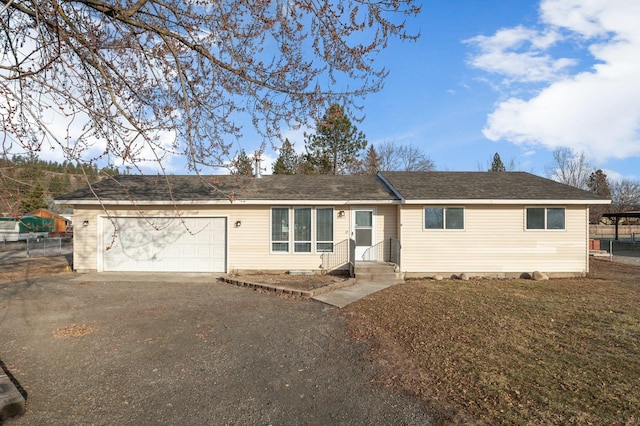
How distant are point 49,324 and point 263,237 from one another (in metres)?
6.68

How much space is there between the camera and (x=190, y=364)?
485cm

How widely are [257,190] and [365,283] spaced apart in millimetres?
5262

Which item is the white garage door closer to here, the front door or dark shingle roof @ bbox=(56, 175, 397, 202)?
dark shingle roof @ bbox=(56, 175, 397, 202)

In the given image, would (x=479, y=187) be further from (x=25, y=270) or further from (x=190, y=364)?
(x=25, y=270)

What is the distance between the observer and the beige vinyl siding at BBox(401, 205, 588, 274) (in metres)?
12.1

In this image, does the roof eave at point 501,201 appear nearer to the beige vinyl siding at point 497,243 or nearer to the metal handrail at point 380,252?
the beige vinyl siding at point 497,243

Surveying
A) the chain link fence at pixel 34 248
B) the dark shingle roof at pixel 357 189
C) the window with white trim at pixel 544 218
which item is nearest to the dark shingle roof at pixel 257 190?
the dark shingle roof at pixel 357 189

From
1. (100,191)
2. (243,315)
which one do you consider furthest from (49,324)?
(100,191)

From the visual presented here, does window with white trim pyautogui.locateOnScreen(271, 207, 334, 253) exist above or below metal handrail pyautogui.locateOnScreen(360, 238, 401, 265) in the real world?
above

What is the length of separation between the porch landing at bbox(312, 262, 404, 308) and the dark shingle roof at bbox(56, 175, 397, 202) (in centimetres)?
235

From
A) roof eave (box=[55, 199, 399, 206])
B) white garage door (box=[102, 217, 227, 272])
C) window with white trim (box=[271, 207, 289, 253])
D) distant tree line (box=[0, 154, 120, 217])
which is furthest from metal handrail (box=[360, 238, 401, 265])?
distant tree line (box=[0, 154, 120, 217])

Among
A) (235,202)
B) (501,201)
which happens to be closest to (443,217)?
(501,201)

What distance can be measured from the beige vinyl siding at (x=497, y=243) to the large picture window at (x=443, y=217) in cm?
17

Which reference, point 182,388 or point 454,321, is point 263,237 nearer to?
point 454,321
